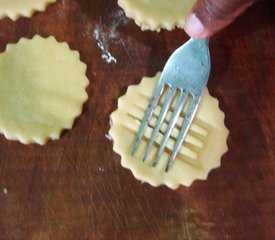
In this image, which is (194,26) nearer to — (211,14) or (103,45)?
(211,14)

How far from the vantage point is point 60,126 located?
1.09m

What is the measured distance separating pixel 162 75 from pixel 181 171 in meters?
0.24

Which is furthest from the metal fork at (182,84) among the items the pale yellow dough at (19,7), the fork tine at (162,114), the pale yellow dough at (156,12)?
the pale yellow dough at (19,7)

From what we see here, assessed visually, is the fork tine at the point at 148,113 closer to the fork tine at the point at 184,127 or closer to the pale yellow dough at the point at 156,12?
the fork tine at the point at 184,127

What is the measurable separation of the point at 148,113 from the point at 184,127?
0.09m

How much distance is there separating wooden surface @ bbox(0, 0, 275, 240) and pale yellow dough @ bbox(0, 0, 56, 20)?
2 centimetres

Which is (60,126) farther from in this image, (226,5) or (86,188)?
(226,5)

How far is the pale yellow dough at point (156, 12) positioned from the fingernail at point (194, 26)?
0.18 metres

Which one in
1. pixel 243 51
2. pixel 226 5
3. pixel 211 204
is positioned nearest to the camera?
pixel 226 5

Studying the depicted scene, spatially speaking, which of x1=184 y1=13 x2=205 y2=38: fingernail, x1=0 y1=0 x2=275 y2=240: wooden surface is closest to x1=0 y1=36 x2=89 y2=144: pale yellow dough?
x1=0 y1=0 x2=275 y2=240: wooden surface

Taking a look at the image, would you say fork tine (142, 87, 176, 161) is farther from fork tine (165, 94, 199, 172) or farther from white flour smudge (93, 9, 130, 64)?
white flour smudge (93, 9, 130, 64)

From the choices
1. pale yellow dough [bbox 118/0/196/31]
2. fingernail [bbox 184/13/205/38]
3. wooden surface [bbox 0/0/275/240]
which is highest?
fingernail [bbox 184/13/205/38]

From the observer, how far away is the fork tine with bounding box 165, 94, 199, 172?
107cm

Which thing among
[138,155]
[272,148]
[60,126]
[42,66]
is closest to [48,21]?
[42,66]
